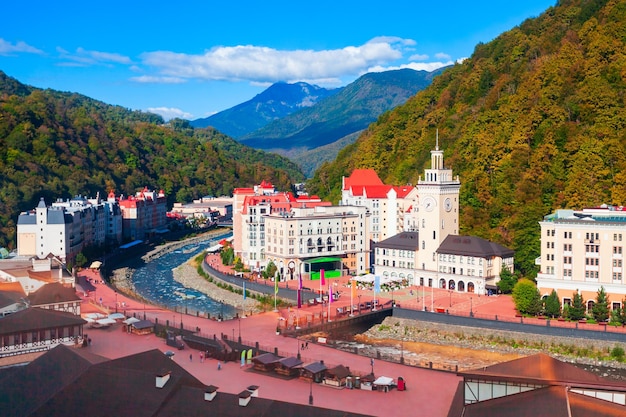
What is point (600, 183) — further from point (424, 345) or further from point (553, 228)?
point (424, 345)

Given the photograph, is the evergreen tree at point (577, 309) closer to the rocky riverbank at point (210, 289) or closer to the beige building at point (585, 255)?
the beige building at point (585, 255)

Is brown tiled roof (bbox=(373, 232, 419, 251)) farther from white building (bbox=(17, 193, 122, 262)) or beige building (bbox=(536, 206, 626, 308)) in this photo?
white building (bbox=(17, 193, 122, 262))

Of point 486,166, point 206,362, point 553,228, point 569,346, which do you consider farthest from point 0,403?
point 486,166

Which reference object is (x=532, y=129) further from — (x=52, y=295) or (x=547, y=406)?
(x=547, y=406)

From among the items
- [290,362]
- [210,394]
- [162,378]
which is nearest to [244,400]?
[210,394]

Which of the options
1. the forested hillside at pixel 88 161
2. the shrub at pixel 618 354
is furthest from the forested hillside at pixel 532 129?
the forested hillside at pixel 88 161

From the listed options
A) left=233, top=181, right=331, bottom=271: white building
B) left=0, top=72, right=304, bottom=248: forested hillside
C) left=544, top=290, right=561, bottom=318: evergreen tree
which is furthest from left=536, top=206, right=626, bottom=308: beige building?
left=0, top=72, right=304, bottom=248: forested hillside

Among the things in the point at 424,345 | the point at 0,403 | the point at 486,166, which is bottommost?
the point at 424,345
